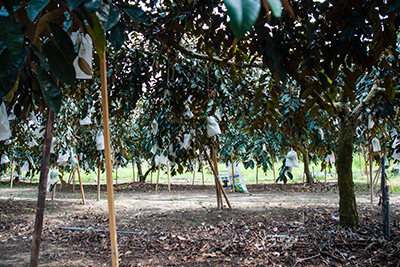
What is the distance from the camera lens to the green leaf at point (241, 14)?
25cm

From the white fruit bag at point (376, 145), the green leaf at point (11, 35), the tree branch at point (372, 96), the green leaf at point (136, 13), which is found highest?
the tree branch at point (372, 96)

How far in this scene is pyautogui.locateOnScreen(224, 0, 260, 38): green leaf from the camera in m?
0.25

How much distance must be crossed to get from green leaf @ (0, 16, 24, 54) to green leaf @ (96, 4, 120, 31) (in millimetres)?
146

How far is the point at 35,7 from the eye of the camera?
429mm

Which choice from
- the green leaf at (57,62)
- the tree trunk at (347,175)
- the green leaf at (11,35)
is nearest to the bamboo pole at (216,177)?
the tree trunk at (347,175)

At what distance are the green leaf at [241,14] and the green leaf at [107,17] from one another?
1.10 feet

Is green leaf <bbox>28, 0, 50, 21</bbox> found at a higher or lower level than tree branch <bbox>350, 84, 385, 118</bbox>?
lower

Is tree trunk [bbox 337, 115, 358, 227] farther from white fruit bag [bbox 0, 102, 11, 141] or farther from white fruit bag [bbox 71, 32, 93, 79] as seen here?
white fruit bag [bbox 0, 102, 11, 141]

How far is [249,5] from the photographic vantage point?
0.88 ft

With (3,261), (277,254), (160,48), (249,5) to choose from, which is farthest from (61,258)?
(249,5)

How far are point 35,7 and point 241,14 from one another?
0.36 m

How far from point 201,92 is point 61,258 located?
1856 millimetres

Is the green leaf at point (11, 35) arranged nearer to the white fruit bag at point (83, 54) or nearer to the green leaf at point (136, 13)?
the green leaf at point (136, 13)

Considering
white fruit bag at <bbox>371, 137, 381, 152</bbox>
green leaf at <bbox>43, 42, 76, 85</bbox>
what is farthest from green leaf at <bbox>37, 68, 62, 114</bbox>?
white fruit bag at <bbox>371, 137, 381, 152</bbox>
